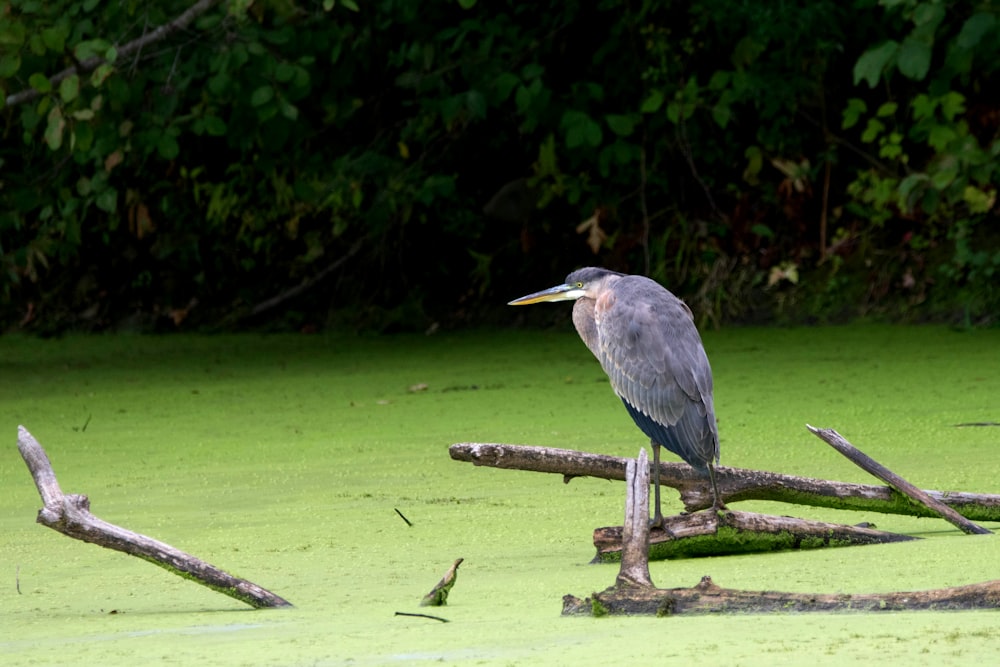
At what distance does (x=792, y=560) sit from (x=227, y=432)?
9.70 feet

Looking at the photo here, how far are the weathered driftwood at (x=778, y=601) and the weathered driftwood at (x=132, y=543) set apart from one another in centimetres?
60

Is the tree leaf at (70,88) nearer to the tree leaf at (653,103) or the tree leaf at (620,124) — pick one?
the tree leaf at (620,124)

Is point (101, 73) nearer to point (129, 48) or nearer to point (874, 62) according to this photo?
point (129, 48)


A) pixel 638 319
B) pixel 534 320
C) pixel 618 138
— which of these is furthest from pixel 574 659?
pixel 534 320

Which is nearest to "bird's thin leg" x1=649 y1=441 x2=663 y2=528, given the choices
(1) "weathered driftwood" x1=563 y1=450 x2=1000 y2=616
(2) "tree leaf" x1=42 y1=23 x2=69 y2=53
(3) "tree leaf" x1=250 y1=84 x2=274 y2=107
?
(1) "weathered driftwood" x1=563 y1=450 x2=1000 y2=616

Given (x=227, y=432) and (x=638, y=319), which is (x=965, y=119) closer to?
(x=227, y=432)

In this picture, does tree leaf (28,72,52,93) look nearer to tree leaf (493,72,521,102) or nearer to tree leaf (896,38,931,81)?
tree leaf (493,72,521,102)

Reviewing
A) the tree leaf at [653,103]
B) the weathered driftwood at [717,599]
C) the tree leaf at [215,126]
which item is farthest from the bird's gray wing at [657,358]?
the tree leaf at [653,103]

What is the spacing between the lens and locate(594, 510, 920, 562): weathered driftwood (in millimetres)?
2988

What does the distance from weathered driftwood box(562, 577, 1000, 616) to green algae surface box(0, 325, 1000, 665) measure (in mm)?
28

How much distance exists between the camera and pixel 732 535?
302 cm

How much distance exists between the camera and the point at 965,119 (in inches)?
310

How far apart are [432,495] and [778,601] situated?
1848 millimetres

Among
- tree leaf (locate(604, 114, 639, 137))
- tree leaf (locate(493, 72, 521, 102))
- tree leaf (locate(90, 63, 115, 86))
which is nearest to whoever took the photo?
tree leaf (locate(90, 63, 115, 86))
